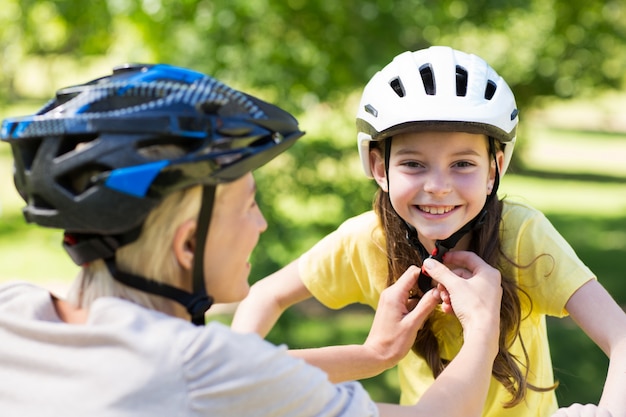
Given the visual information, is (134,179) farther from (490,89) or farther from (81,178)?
(490,89)

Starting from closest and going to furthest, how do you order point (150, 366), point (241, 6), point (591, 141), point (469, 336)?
point (150, 366) → point (469, 336) → point (241, 6) → point (591, 141)

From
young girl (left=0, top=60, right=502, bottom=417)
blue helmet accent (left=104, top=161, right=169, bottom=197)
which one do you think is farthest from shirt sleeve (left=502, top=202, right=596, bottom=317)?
blue helmet accent (left=104, top=161, right=169, bottom=197)

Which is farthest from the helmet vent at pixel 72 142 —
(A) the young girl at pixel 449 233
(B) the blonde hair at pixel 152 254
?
(A) the young girl at pixel 449 233

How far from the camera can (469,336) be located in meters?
2.75

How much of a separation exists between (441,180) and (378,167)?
1.49ft

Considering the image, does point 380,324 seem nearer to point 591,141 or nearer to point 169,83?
point 169,83

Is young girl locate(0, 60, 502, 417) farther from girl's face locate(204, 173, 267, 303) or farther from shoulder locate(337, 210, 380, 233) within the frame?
shoulder locate(337, 210, 380, 233)

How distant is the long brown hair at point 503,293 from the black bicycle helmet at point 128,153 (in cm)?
123

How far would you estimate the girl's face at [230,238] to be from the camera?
91.0 inches

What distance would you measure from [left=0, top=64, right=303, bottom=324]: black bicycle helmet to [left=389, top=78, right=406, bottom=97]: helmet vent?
123 cm

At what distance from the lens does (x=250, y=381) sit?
2.05m

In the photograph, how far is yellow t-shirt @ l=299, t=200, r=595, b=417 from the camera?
10.4 feet

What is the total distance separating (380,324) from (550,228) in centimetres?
71

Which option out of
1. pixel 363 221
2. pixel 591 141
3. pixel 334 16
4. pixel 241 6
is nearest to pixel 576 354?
pixel 334 16
